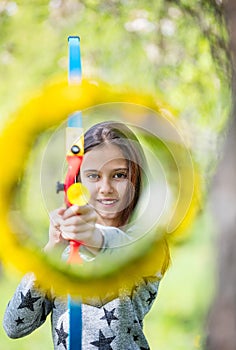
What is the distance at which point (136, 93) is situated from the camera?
5.64ft

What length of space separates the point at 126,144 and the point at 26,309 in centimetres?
34

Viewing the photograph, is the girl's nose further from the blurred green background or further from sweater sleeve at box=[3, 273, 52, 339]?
the blurred green background

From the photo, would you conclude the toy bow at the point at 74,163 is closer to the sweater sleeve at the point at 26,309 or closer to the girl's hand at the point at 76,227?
the girl's hand at the point at 76,227

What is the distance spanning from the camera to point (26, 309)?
1747mm

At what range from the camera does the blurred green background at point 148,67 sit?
2971 millimetres

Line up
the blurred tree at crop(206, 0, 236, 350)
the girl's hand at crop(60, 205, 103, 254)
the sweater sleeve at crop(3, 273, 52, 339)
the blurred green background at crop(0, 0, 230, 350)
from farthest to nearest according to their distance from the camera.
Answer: the blurred green background at crop(0, 0, 230, 350) < the blurred tree at crop(206, 0, 236, 350) < the sweater sleeve at crop(3, 273, 52, 339) < the girl's hand at crop(60, 205, 103, 254)

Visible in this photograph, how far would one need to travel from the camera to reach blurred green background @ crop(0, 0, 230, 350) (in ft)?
9.75

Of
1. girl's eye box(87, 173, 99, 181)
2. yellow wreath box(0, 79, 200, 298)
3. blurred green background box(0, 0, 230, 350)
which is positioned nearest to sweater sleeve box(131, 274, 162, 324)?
yellow wreath box(0, 79, 200, 298)

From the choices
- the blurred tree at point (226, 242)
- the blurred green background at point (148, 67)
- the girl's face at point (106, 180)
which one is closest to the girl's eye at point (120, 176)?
the girl's face at point (106, 180)

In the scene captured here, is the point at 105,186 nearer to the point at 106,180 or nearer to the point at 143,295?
the point at 106,180

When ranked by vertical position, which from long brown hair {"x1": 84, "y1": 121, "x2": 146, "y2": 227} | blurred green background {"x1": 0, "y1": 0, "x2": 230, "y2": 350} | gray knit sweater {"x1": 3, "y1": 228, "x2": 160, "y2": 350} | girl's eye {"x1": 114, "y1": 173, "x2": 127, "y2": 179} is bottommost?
gray knit sweater {"x1": 3, "y1": 228, "x2": 160, "y2": 350}

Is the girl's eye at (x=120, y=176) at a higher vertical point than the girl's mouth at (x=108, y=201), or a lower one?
higher

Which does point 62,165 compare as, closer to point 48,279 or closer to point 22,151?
point 22,151

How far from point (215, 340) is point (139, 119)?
33.8 inches
